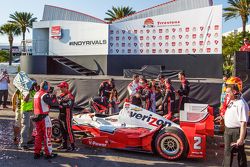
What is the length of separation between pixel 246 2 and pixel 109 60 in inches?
829

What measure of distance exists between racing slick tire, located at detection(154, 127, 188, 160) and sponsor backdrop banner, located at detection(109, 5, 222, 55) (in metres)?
10.5

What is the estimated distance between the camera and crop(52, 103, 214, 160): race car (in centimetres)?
602

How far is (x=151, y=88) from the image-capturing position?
10344 millimetres

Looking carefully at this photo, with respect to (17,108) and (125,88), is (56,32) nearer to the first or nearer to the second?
(125,88)

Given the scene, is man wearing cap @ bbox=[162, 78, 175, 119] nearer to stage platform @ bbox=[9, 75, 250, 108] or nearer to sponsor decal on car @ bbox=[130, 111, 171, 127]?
stage platform @ bbox=[9, 75, 250, 108]

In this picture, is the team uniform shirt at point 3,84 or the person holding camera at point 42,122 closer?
the person holding camera at point 42,122

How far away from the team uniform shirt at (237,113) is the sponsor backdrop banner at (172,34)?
37.0 ft

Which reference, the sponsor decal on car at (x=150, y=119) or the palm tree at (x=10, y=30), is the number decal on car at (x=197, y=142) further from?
the palm tree at (x=10, y=30)

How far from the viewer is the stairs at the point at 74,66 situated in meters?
18.9

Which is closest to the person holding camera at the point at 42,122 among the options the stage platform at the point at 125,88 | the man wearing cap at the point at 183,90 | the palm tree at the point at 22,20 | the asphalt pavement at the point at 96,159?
the asphalt pavement at the point at 96,159

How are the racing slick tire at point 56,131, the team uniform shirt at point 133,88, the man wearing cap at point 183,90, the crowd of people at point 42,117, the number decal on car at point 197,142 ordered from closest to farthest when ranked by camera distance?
the number decal on car at point 197,142 < the crowd of people at point 42,117 < the racing slick tire at point 56,131 < the man wearing cap at point 183,90 < the team uniform shirt at point 133,88

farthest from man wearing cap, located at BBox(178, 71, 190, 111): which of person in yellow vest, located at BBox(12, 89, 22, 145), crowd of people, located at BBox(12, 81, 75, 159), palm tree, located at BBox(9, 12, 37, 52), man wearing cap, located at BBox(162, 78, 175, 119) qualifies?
palm tree, located at BBox(9, 12, 37, 52)

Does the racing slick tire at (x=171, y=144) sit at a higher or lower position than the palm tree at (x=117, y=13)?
lower

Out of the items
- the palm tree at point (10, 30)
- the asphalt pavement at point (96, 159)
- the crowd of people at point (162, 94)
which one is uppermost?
the palm tree at point (10, 30)
